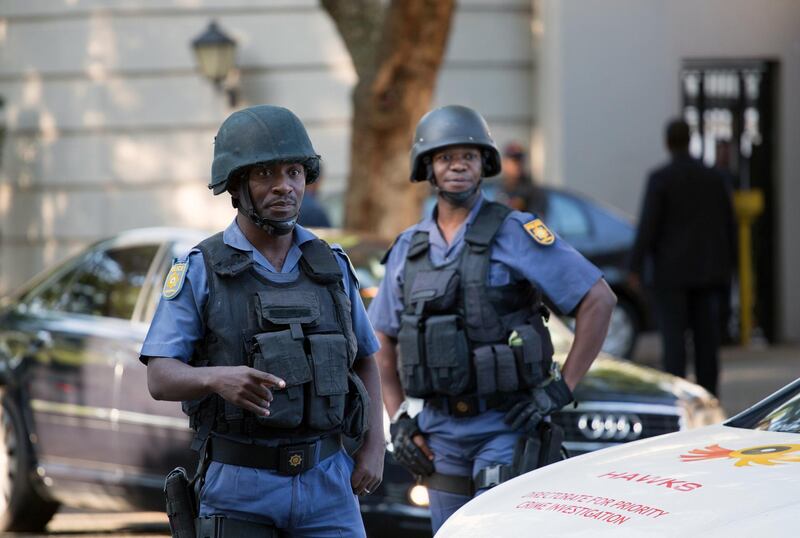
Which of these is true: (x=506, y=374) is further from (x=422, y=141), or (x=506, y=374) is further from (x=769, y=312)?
(x=769, y=312)

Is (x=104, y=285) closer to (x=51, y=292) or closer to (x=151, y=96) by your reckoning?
(x=51, y=292)

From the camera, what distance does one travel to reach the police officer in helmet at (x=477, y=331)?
4.62m

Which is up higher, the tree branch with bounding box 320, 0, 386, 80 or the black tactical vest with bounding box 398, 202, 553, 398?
the tree branch with bounding box 320, 0, 386, 80

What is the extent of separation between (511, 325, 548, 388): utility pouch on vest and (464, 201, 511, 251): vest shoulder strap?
281 mm

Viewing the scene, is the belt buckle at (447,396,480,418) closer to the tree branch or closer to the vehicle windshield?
the vehicle windshield

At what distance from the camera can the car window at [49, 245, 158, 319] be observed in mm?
7387

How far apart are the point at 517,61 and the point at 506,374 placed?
11.1 m

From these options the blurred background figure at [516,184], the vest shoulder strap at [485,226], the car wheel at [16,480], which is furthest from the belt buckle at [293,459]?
the blurred background figure at [516,184]

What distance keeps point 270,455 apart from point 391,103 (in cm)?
696

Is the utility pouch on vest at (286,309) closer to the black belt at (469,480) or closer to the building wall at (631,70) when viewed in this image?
the black belt at (469,480)

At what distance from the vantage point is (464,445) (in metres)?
4.67

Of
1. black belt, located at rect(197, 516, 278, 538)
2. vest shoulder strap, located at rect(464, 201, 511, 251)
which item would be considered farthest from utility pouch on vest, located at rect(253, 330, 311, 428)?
vest shoulder strap, located at rect(464, 201, 511, 251)

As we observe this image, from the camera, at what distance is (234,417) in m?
3.59

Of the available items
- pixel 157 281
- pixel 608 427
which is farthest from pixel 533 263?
pixel 157 281
